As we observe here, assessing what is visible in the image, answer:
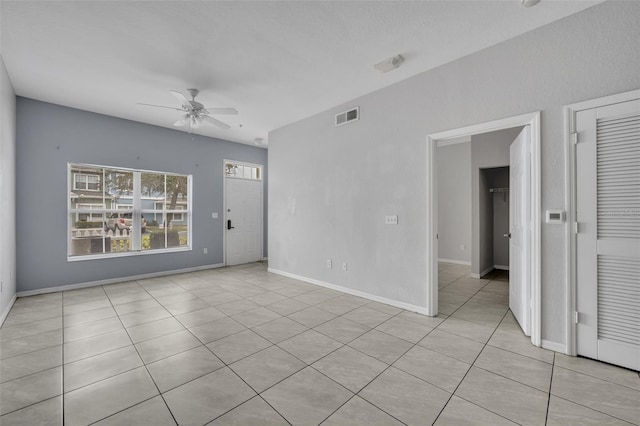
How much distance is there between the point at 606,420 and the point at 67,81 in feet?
21.2

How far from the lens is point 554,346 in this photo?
2.46 meters

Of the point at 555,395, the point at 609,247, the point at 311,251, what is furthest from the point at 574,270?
the point at 311,251

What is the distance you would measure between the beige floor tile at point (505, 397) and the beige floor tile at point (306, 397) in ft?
2.90

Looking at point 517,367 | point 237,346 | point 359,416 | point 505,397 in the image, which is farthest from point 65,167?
point 517,367

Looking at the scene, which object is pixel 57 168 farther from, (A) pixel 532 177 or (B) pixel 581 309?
(B) pixel 581 309

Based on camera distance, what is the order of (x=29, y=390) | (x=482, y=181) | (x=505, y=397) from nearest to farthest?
(x=505, y=397)
(x=29, y=390)
(x=482, y=181)

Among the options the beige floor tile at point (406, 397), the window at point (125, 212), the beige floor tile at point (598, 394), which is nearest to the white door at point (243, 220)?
the window at point (125, 212)

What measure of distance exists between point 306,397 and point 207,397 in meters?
0.70

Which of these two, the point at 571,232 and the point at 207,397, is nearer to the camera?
the point at 207,397

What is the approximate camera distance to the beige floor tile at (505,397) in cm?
166

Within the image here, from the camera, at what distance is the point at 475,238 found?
17.4 ft

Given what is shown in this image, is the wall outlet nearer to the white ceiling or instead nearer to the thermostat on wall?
the thermostat on wall

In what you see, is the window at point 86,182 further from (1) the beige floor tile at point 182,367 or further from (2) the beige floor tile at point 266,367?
(2) the beige floor tile at point 266,367

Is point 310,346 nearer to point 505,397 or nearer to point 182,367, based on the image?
point 182,367
